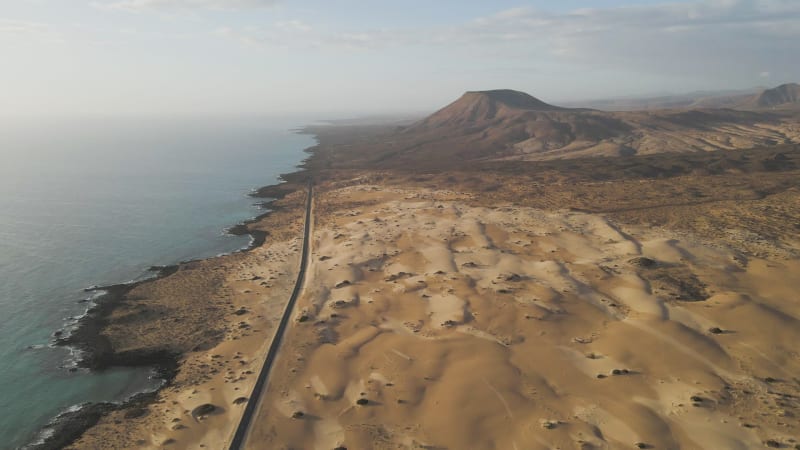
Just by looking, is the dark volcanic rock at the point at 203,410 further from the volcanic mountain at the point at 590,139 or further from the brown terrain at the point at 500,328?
the volcanic mountain at the point at 590,139

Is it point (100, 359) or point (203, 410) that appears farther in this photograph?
point (100, 359)

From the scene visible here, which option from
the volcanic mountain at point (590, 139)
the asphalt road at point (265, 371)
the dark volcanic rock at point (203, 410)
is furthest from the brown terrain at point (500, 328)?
the volcanic mountain at point (590, 139)

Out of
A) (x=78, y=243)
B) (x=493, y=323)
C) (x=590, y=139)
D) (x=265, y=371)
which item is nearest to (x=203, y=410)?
(x=265, y=371)

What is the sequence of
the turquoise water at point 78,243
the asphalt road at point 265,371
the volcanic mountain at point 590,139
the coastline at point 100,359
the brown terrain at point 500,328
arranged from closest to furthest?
the brown terrain at point 500,328 → the asphalt road at point 265,371 → the coastline at point 100,359 → the turquoise water at point 78,243 → the volcanic mountain at point 590,139

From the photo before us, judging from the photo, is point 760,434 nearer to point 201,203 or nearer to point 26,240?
point 26,240

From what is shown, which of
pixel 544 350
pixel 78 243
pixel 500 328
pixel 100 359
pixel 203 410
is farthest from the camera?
pixel 78 243

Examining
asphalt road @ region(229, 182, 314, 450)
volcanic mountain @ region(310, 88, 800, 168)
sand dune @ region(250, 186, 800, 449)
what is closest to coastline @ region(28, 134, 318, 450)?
asphalt road @ region(229, 182, 314, 450)

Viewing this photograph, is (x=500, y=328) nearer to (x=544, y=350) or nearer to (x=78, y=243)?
(x=544, y=350)

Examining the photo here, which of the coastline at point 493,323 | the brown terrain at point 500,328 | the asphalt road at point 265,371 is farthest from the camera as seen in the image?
the coastline at point 493,323
